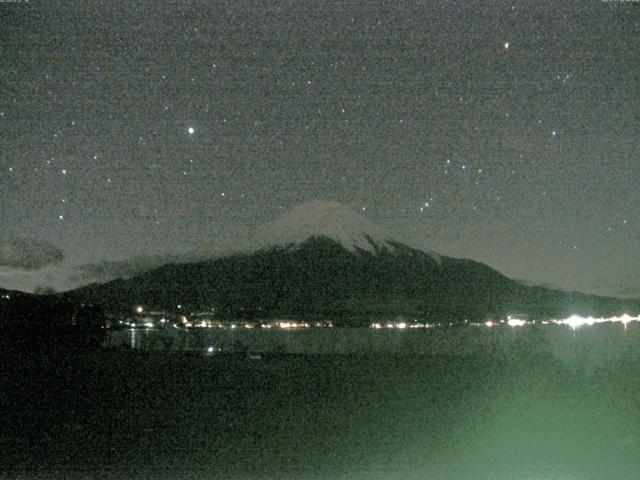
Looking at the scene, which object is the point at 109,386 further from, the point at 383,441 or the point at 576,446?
the point at 576,446

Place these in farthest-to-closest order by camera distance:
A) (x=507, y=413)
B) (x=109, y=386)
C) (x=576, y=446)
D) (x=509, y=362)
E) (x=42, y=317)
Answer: (x=42, y=317)
(x=509, y=362)
(x=109, y=386)
(x=507, y=413)
(x=576, y=446)

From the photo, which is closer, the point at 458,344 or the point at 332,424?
the point at 332,424

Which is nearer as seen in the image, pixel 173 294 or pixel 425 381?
pixel 425 381

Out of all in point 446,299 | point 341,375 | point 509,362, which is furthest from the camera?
point 446,299

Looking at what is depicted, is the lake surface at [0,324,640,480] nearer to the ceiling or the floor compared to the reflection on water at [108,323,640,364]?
nearer to the floor

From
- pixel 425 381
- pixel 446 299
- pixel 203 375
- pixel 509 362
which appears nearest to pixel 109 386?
pixel 203 375

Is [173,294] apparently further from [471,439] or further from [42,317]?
[471,439]

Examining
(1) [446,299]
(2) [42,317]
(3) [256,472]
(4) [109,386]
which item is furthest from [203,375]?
(1) [446,299]

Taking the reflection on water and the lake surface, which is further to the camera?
the reflection on water

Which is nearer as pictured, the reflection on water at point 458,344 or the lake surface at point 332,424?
the lake surface at point 332,424

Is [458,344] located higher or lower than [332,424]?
higher

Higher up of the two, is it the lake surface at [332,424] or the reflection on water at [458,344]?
the reflection on water at [458,344]
